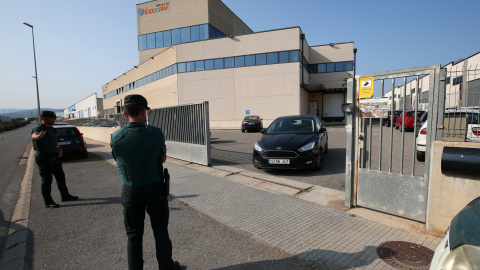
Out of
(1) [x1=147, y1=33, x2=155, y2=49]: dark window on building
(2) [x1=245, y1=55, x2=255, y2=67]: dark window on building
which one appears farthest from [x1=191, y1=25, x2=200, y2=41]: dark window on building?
(2) [x1=245, y1=55, x2=255, y2=67]: dark window on building

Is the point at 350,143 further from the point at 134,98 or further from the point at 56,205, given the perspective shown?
the point at 56,205

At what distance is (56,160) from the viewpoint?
16.4ft

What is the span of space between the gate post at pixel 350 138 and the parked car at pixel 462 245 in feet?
7.47

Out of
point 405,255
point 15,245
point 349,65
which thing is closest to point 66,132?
point 15,245

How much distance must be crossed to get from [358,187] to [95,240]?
156 inches

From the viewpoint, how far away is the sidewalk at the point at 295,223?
2947 millimetres

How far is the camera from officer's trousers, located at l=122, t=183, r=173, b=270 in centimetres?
232

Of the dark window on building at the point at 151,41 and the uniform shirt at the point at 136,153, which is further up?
the dark window on building at the point at 151,41

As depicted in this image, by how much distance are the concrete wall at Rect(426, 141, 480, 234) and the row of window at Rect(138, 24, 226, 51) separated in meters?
33.5

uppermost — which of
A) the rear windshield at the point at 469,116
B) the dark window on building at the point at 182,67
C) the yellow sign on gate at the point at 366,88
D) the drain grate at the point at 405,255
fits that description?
the dark window on building at the point at 182,67

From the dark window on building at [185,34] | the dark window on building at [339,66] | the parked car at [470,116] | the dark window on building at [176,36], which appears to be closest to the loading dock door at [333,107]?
the dark window on building at [339,66]

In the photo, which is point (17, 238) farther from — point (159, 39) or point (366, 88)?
point (159, 39)

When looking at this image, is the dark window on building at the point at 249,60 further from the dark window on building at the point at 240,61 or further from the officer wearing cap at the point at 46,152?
the officer wearing cap at the point at 46,152

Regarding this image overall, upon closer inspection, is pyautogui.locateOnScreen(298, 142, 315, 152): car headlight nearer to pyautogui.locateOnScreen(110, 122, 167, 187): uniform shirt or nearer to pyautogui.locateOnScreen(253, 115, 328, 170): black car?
pyautogui.locateOnScreen(253, 115, 328, 170): black car
